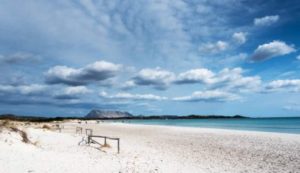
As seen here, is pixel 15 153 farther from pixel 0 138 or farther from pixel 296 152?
pixel 296 152

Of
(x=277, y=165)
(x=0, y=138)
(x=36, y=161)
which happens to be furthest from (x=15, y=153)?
(x=277, y=165)

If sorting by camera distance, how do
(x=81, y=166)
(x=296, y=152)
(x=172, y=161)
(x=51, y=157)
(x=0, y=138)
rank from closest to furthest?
(x=81, y=166) < (x=51, y=157) < (x=172, y=161) < (x=0, y=138) < (x=296, y=152)

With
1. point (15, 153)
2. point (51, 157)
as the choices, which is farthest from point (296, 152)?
point (15, 153)

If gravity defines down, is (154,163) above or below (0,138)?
below

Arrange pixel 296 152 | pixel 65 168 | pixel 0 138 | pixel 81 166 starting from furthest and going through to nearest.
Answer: pixel 296 152, pixel 0 138, pixel 81 166, pixel 65 168

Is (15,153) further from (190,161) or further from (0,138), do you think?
(190,161)

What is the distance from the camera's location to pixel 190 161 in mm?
13820

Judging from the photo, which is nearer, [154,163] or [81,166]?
[81,166]

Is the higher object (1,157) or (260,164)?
(1,157)

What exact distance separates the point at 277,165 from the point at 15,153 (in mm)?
12651

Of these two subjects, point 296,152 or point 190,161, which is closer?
point 190,161

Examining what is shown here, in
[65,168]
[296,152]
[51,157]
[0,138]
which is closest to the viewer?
[65,168]

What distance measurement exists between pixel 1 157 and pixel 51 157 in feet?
6.88

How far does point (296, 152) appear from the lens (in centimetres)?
1650
